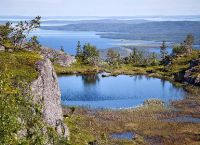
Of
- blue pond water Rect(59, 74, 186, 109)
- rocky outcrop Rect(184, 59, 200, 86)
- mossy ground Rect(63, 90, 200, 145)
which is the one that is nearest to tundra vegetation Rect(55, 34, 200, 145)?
mossy ground Rect(63, 90, 200, 145)

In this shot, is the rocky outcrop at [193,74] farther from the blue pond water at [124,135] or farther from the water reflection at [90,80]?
the blue pond water at [124,135]

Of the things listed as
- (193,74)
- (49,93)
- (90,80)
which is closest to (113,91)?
(90,80)

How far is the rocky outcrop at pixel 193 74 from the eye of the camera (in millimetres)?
171087

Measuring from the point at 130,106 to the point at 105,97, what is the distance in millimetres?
20197

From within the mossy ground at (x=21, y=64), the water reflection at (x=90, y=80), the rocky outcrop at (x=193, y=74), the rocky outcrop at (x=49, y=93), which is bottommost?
the water reflection at (x=90, y=80)

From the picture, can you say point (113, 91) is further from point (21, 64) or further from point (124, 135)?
point (21, 64)

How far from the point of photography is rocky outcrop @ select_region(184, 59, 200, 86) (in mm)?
171087

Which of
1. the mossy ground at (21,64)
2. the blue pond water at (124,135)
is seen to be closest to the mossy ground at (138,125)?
the blue pond water at (124,135)

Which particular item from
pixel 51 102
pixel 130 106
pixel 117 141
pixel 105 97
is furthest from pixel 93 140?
pixel 105 97

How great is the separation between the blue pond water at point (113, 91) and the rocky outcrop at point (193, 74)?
28.4ft

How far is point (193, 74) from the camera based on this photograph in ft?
597

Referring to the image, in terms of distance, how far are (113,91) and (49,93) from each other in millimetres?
92721

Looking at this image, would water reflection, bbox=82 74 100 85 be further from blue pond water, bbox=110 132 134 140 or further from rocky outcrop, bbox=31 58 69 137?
rocky outcrop, bbox=31 58 69 137

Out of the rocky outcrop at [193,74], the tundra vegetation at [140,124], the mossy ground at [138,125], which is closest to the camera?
the mossy ground at [138,125]
